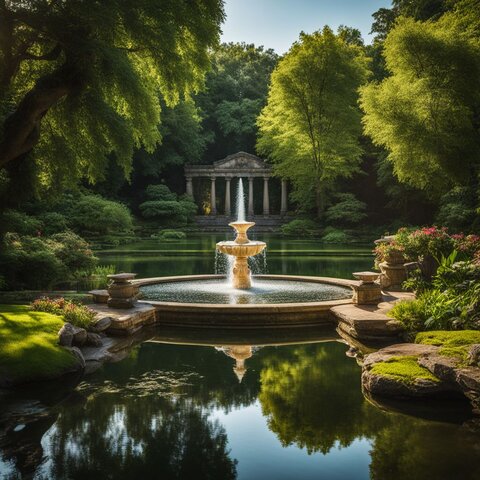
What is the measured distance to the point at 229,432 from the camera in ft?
20.1

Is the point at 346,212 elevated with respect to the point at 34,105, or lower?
lower

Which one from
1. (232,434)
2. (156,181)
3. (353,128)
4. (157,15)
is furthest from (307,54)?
(232,434)

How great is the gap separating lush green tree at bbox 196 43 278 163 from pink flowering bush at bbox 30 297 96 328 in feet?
148

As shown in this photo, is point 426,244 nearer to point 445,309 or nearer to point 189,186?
point 445,309

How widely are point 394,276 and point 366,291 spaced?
8.61 feet

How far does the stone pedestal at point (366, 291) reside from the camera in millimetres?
11758

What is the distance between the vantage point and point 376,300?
11.9 meters

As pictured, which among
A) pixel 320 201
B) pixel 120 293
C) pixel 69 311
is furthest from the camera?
pixel 320 201

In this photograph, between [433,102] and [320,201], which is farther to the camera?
[320,201]

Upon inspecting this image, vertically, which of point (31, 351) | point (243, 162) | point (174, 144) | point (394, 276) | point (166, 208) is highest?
point (174, 144)

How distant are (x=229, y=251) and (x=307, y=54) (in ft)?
91.8

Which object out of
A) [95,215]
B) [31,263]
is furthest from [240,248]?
[95,215]

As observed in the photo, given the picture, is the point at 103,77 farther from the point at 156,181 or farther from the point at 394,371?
the point at 156,181

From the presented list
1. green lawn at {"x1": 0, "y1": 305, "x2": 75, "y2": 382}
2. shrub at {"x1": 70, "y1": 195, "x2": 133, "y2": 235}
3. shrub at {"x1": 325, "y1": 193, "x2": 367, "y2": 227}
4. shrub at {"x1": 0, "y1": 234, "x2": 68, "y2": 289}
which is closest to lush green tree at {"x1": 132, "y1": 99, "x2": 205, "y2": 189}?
shrub at {"x1": 70, "y1": 195, "x2": 133, "y2": 235}
